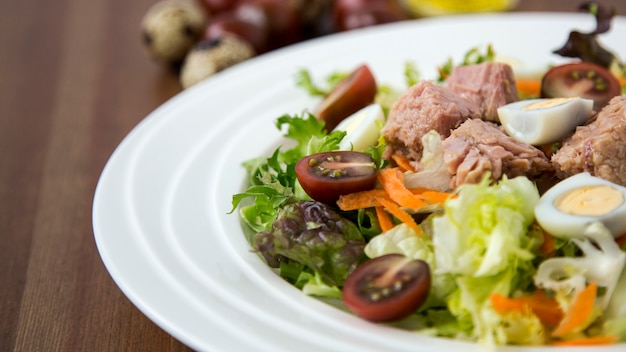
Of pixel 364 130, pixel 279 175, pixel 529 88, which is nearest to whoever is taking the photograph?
pixel 279 175

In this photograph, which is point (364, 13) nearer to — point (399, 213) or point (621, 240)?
point (399, 213)

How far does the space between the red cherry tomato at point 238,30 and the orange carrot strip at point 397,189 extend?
3211 mm

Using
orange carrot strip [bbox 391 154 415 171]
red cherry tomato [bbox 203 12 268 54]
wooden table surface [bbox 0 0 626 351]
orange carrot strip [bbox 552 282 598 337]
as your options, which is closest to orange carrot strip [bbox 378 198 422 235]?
orange carrot strip [bbox 391 154 415 171]

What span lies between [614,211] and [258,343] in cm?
150

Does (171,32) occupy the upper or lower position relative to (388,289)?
lower

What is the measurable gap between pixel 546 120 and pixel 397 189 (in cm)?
82

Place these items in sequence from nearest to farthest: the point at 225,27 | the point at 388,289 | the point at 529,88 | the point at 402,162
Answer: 1. the point at 388,289
2. the point at 402,162
3. the point at 529,88
4. the point at 225,27

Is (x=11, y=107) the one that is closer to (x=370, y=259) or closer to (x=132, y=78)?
(x=132, y=78)

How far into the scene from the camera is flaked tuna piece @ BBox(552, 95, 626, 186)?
325cm

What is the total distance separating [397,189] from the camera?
11.0 ft

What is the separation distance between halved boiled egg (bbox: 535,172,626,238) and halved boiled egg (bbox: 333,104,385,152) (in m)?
1.09

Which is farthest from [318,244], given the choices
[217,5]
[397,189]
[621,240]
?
[217,5]

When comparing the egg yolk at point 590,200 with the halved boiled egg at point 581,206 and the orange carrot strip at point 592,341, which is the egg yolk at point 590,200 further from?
the orange carrot strip at point 592,341

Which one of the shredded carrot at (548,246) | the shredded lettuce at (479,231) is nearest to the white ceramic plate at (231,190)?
the shredded lettuce at (479,231)
